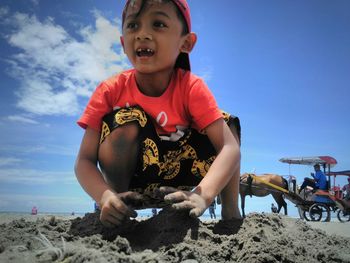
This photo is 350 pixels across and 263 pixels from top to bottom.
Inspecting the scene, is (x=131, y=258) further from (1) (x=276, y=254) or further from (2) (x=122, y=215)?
(1) (x=276, y=254)

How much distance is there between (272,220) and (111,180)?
3.31ft

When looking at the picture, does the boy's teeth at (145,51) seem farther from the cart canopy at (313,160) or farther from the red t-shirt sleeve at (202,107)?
the cart canopy at (313,160)

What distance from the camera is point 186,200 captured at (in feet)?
5.67

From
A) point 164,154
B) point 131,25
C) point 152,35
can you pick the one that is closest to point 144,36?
point 152,35

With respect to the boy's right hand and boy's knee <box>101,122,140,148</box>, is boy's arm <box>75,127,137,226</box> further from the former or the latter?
boy's knee <box>101,122,140,148</box>

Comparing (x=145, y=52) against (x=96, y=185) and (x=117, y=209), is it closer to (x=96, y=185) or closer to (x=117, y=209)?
(x=96, y=185)

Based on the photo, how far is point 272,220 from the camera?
205cm

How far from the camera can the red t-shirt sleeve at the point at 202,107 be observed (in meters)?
2.17

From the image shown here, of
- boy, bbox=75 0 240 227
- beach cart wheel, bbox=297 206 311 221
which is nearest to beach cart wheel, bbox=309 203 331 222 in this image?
beach cart wheel, bbox=297 206 311 221

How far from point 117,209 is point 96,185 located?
0.35 meters

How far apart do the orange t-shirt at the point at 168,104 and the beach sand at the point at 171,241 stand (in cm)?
61

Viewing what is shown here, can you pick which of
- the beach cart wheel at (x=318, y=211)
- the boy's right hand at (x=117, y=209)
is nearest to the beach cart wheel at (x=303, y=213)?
the beach cart wheel at (x=318, y=211)

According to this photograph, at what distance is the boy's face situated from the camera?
2137 mm

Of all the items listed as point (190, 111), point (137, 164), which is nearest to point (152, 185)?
point (137, 164)
